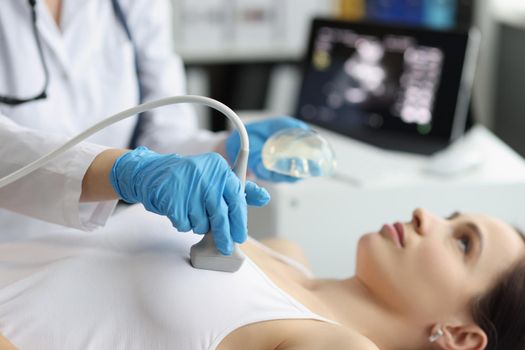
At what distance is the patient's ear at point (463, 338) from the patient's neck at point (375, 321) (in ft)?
0.15

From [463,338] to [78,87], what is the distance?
3.05 feet

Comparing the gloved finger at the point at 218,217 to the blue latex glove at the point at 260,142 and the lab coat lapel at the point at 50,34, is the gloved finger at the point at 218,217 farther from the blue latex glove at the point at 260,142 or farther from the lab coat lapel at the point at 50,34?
the lab coat lapel at the point at 50,34

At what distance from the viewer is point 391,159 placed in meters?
2.17

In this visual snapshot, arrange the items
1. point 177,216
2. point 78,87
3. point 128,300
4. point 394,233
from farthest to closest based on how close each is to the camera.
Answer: point 78,87, point 394,233, point 128,300, point 177,216

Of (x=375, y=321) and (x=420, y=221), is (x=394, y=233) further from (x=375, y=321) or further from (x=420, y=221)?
(x=375, y=321)

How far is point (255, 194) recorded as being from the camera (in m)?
1.09

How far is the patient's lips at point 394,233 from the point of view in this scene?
140cm

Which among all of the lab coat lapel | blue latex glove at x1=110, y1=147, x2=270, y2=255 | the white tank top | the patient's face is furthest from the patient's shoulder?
the lab coat lapel

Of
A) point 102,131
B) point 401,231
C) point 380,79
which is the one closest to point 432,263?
point 401,231

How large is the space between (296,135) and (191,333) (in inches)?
17.1

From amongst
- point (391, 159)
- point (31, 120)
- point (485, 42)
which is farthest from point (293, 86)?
point (31, 120)

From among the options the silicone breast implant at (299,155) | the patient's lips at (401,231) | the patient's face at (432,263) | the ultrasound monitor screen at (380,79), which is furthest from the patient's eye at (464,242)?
the ultrasound monitor screen at (380,79)

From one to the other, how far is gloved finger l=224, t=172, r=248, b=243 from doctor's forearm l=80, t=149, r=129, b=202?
0.20 metres

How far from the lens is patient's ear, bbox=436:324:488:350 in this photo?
1322mm
